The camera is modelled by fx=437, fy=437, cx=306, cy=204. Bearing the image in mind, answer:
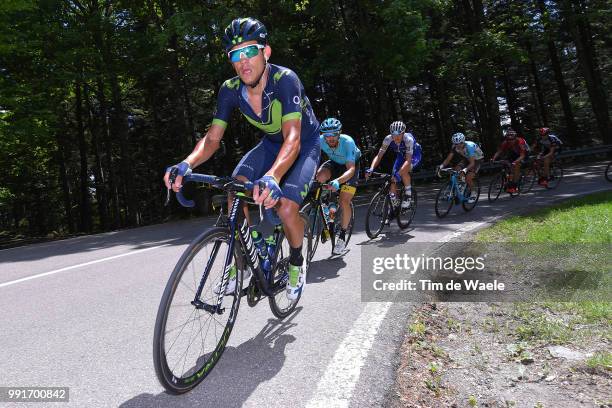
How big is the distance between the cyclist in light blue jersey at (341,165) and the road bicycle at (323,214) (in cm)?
10

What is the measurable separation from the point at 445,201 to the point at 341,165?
14.0ft

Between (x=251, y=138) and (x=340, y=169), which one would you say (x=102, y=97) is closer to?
(x=251, y=138)

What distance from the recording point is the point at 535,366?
3264 mm

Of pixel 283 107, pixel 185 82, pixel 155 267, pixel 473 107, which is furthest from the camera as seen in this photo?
pixel 473 107

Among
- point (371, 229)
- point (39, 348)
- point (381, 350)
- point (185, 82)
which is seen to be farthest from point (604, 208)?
point (185, 82)

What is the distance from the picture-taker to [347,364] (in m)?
3.04

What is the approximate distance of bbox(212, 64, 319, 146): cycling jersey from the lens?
141 inches

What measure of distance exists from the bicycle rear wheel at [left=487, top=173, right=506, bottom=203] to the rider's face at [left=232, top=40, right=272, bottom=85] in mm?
11098

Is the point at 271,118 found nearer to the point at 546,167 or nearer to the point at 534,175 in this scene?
the point at 534,175

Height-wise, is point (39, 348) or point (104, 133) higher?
point (104, 133)

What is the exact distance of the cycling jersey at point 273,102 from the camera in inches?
141

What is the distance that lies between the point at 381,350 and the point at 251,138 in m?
26.1

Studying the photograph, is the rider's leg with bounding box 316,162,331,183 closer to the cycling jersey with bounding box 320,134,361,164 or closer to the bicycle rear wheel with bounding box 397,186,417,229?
the cycling jersey with bounding box 320,134,361,164

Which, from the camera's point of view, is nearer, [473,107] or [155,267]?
[155,267]
